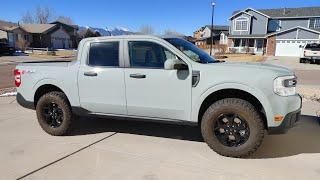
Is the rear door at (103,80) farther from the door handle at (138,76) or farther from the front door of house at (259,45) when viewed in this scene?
the front door of house at (259,45)

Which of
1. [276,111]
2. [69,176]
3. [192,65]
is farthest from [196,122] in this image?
[69,176]

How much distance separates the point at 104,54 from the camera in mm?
5500

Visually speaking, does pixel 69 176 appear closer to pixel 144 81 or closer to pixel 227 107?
pixel 144 81

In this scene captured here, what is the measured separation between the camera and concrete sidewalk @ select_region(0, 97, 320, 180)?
166 inches

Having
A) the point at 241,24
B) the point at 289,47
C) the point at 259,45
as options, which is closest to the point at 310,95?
the point at 289,47

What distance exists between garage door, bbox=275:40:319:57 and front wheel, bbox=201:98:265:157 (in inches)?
1783

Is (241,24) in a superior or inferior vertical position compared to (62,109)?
superior

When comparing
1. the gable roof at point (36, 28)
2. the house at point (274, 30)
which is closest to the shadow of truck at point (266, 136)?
the house at point (274, 30)

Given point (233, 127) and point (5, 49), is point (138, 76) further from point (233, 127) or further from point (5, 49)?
point (5, 49)

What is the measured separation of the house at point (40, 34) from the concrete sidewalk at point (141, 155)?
2462 inches

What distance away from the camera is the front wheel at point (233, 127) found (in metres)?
4.57

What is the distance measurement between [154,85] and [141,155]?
1055mm

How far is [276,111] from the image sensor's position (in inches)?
174

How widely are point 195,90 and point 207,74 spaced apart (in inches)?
11.4
